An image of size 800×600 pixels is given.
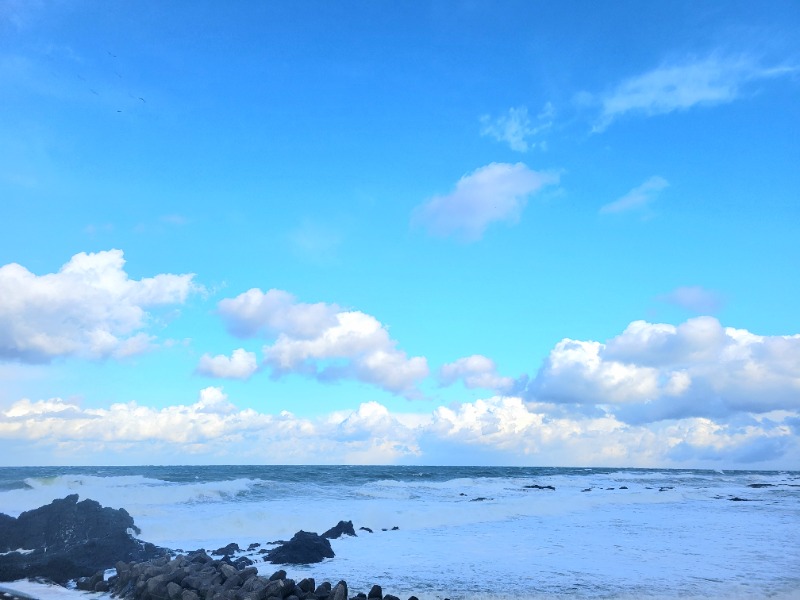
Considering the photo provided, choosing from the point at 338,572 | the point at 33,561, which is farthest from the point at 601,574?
the point at 33,561

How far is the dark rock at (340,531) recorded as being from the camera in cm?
1930

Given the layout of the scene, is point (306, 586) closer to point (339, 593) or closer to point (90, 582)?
point (339, 593)

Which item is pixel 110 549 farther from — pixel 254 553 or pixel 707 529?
pixel 707 529

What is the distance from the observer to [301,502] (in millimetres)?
30422

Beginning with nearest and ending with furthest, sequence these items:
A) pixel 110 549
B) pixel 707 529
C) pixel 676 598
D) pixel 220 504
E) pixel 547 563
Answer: pixel 676 598, pixel 547 563, pixel 110 549, pixel 707 529, pixel 220 504

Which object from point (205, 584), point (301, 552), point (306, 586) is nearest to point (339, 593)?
point (306, 586)

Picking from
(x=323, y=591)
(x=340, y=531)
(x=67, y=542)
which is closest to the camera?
(x=323, y=591)

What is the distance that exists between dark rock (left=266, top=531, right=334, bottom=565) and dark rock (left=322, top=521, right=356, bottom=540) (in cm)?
318

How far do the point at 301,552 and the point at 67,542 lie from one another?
693 cm

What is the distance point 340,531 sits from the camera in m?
19.7

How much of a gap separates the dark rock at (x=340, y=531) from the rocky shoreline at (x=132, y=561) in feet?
0.10

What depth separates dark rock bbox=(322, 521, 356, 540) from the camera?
19297mm

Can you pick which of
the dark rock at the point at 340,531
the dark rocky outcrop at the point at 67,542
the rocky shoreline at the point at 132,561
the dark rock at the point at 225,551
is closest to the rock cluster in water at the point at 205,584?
the rocky shoreline at the point at 132,561

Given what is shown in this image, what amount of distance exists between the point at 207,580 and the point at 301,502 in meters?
19.5
